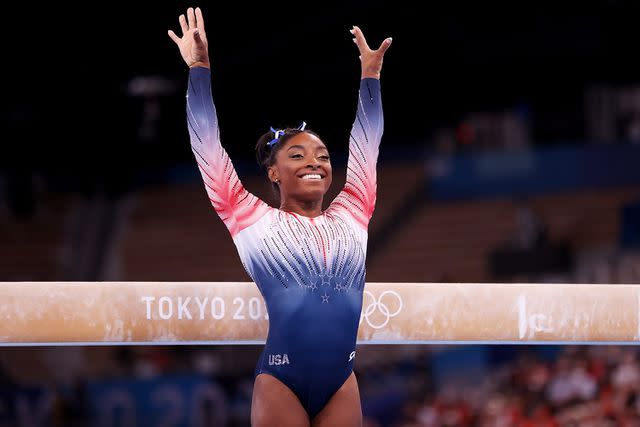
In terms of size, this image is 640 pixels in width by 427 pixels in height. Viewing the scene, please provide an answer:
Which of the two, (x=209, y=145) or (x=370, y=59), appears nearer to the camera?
(x=209, y=145)

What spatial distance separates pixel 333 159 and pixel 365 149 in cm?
1500

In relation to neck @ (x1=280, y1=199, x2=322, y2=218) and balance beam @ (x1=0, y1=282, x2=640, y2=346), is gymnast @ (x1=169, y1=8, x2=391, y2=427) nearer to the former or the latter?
neck @ (x1=280, y1=199, x2=322, y2=218)

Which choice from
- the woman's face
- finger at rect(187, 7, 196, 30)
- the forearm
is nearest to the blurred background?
the woman's face

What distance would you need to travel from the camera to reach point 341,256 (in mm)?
4066

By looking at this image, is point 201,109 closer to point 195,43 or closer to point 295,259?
point 195,43

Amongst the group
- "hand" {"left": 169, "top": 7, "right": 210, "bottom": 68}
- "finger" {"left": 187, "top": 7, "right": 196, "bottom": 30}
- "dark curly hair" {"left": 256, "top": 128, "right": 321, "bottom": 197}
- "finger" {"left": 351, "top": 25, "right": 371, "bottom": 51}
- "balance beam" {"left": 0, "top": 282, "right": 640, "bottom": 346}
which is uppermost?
"finger" {"left": 351, "top": 25, "right": 371, "bottom": 51}

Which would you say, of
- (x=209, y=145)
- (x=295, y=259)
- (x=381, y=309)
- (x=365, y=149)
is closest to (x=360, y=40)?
(x=365, y=149)

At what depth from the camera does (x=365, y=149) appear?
443cm

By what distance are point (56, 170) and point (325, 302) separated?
17.7 meters

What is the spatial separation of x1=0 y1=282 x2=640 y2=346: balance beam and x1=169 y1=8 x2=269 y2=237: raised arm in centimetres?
60

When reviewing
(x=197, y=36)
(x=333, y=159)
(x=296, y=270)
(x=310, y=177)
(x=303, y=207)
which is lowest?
(x=296, y=270)

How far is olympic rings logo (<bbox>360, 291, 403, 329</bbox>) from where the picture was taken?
4.75 metres

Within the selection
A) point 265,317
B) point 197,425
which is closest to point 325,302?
point 265,317

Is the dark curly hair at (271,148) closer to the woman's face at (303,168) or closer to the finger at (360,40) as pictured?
the woman's face at (303,168)
